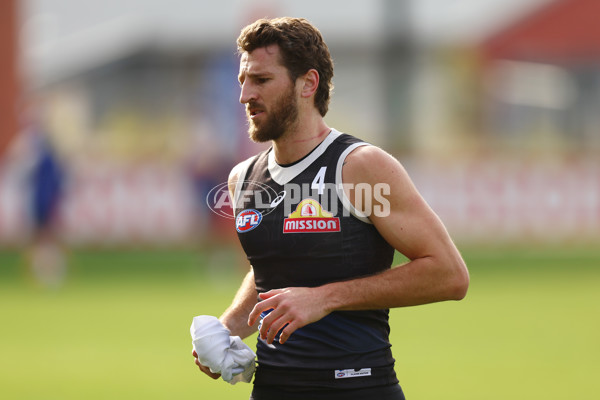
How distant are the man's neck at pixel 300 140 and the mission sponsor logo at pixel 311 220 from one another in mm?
258

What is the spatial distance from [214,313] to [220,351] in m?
10.4

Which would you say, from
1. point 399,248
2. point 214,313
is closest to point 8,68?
point 214,313

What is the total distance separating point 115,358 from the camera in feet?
42.8

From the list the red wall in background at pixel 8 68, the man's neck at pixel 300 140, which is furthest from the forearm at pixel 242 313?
the red wall in background at pixel 8 68

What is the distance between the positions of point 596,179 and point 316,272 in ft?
76.2

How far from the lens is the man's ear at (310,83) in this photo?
16.9ft

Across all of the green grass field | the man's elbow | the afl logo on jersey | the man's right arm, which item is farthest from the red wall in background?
the man's elbow

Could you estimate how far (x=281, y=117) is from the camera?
16.8ft

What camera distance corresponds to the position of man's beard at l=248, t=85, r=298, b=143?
5.10 m

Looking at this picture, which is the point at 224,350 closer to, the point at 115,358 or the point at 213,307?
the point at 115,358

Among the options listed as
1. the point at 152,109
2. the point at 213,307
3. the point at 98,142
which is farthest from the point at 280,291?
the point at 152,109

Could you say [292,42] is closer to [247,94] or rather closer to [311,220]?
[247,94]

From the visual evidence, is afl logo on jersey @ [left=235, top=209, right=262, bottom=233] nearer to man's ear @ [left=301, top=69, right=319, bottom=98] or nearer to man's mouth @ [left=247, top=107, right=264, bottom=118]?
man's mouth @ [left=247, top=107, right=264, bottom=118]

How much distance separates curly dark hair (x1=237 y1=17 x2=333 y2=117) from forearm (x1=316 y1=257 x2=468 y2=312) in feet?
3.12
